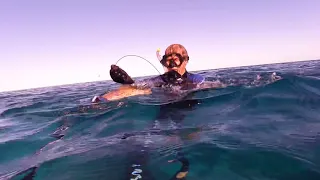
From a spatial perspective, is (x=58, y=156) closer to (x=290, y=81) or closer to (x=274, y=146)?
(x=274, y=146)

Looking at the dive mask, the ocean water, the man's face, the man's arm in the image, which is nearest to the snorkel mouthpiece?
the man's face

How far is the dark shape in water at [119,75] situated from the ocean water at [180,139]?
83 cm

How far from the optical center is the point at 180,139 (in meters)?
4.53

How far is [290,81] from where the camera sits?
8.68 metres

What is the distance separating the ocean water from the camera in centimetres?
356

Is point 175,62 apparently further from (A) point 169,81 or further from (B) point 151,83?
(B) point 151,83

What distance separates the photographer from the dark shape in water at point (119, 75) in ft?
22.2

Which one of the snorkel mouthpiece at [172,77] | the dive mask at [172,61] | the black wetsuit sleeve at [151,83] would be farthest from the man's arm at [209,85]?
the black wetsuit sleeve at [151,83]

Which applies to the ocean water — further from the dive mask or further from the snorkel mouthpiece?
the dive mask

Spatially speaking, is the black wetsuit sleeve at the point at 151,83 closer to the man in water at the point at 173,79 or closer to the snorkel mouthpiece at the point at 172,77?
the man in water at the point at 173,79

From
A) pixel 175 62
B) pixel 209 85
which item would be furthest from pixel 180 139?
pixel 209 85

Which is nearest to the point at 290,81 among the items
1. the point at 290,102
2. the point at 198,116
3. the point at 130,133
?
the point at 290,102

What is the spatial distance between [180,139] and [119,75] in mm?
3029

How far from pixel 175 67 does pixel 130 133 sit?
136 inches
